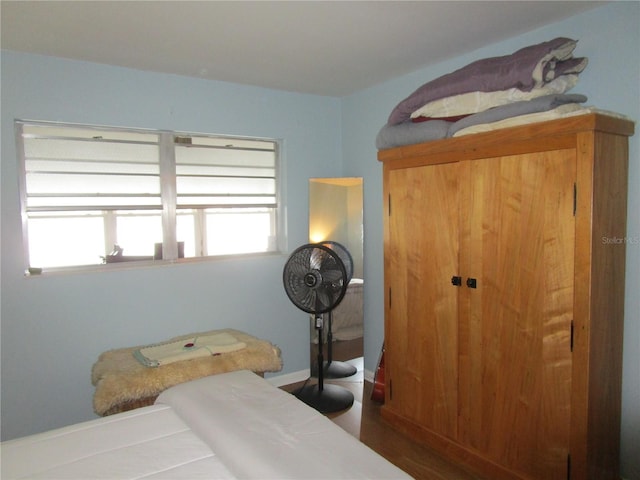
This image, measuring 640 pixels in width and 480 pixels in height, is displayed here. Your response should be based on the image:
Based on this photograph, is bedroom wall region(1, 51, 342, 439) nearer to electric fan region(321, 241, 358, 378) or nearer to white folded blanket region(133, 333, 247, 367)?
electric fan region(321, 241, 358, 378)

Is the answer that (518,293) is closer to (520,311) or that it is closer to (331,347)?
(520,311)

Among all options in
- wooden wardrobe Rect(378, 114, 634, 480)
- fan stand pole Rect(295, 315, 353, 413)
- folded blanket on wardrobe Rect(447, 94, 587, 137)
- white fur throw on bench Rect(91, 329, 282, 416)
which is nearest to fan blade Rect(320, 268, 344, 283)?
fan stand pole Rect(295, 315, 353, 413)

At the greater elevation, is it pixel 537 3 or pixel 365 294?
pixel 537 3

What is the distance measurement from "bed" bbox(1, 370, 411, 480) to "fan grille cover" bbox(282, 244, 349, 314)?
4.07ft

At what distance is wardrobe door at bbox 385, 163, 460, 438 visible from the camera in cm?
250

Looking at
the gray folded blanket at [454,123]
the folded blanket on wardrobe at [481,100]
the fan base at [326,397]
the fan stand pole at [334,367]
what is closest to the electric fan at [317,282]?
the fan base at [326,397]

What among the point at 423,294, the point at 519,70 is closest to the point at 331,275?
the point at 423,294

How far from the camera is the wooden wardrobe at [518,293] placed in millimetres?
1937

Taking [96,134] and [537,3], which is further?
[96,134]

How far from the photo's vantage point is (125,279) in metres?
3.10

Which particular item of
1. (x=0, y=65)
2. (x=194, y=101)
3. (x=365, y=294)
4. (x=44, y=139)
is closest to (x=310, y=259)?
(x=365, y=294)

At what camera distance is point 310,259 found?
3.16 metres

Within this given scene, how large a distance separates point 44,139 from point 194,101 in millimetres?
1017

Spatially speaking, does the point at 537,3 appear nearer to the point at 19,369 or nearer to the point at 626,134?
the point at 626,134
